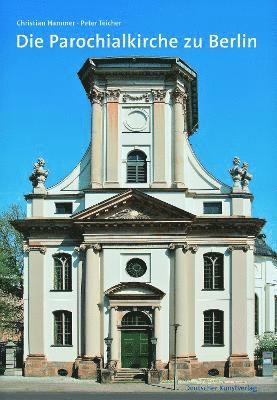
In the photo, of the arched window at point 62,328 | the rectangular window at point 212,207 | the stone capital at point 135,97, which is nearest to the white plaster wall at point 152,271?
the arched window at point 62,328

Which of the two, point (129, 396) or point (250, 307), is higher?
point (250, 307)

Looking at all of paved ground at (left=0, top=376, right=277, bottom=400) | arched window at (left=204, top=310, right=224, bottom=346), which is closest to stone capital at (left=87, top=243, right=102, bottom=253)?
arched window at (left=204, top=310, right=224, bottom=346)

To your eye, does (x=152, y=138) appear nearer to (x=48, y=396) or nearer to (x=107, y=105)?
(x=107, y=105)

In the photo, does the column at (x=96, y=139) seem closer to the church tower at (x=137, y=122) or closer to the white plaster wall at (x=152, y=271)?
the church tower at (x=137, y=122)

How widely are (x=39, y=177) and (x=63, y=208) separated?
2114mm

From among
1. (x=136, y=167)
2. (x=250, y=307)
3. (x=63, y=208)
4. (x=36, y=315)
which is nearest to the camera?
(x=250, y=307)

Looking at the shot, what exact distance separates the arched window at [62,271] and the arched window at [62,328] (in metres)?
1.34

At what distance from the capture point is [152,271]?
138 feet

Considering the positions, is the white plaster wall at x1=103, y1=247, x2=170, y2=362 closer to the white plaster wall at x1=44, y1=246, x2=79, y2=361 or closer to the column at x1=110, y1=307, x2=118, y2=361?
the column at x1=110, y1=307, x2=118, y2=361

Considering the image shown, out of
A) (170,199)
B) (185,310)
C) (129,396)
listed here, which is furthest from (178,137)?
(129,396)

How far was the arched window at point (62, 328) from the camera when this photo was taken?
42438 millimetres

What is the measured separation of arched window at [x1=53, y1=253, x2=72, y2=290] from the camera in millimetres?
42844

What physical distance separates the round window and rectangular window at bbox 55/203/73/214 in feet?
14.2

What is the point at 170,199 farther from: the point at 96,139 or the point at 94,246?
the point at 96,139
